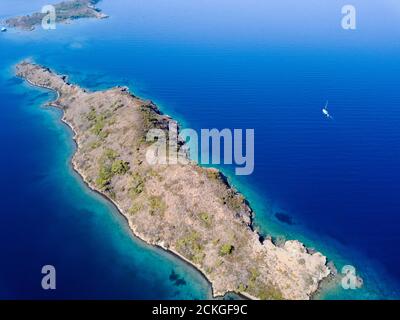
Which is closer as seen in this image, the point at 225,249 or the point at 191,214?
the point at 225,249

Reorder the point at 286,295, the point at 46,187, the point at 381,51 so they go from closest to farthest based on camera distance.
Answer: the point at 286,295 → the point at 46,187 → the point at 381,51

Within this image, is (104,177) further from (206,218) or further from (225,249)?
(225,249)

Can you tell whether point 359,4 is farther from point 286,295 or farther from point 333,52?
point 286,295

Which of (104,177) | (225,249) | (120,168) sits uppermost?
(120,168)

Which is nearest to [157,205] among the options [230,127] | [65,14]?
[230,127]

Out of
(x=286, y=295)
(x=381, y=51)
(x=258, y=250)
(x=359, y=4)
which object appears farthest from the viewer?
(x=359, y=4)

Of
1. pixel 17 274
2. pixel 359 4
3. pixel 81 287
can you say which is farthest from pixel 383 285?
pixel 359 4

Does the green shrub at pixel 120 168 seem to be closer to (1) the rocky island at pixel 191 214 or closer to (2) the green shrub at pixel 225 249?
(1) the rocky island at pixel 191 214
